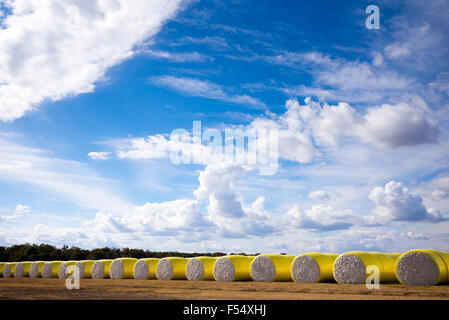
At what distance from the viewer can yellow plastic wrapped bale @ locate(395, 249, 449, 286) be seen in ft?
47.9

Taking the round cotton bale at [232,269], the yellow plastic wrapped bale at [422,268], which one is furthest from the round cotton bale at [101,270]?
the yellow plastic wrapped bale at [422,268]

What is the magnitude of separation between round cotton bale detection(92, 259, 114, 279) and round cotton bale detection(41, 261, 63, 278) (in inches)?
215

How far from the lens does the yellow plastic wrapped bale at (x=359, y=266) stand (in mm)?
16156

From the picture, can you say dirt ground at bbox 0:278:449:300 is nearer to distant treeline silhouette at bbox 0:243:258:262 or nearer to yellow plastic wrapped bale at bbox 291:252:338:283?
yellow plastic wrapped bale at bbox 291:252:338:283

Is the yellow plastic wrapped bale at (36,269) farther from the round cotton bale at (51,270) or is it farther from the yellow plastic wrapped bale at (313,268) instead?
the yellow plastic wrapped bale at (313,268)

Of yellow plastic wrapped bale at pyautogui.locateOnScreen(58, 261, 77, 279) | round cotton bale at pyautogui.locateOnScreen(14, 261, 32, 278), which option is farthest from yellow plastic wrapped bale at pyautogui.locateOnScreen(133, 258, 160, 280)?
round cotton bale at pyautogui.locateOnScreen(14, 261, 32, 278)

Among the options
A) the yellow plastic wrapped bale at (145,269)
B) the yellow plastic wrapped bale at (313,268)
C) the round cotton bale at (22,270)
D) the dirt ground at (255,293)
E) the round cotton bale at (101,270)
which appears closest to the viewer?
the dirt ground at (255,293)

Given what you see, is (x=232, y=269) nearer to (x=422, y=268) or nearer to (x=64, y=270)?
(x=422, y=268)

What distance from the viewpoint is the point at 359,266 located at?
53.4 ft

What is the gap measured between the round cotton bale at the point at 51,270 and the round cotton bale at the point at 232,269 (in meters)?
16.0
